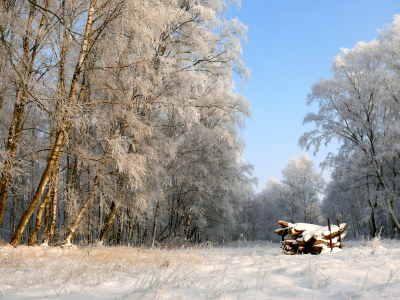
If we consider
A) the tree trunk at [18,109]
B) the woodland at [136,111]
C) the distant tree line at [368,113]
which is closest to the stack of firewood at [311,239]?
the woodland at [136,111]

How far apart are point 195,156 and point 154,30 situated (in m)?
7.70

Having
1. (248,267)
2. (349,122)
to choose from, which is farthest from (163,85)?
(349,122)

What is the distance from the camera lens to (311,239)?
950cm

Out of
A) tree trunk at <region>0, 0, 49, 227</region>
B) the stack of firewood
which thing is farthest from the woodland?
the stack of firewood

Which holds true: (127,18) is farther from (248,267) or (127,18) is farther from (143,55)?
(248,267)

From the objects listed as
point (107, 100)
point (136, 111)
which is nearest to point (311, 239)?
point (136, 111)

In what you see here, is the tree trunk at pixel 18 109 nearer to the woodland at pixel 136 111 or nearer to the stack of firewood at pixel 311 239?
the woodland at pixel 136 111

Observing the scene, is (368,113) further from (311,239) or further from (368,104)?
(311,239)

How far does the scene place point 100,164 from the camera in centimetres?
886

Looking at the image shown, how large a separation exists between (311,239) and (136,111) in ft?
→ 24.3

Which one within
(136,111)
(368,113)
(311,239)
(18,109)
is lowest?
(311,239)

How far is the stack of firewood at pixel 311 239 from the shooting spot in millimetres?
9230

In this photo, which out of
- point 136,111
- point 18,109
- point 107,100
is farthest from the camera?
point 136,111

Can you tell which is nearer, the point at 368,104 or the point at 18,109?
the point at 18,109
